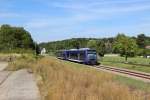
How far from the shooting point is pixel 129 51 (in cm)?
10544

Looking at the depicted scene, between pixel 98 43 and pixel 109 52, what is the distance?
28.2 meters

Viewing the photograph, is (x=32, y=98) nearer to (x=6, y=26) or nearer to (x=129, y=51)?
(x=129, y=51)

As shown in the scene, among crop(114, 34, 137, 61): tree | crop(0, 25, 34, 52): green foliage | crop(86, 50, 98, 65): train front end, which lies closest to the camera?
crop(86, 50, 98, 65): train front end

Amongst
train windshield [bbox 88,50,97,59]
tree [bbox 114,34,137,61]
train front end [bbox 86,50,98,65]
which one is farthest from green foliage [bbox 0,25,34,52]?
train front end [bbox 86,50,98,65]

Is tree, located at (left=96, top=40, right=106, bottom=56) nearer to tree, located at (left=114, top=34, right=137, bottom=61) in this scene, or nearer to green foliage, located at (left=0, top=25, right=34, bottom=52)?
tree, located at (left=114, top=34, right=137, bottom=61)

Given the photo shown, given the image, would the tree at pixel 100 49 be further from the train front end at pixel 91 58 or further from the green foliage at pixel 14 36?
the train front end at pixel 91 58

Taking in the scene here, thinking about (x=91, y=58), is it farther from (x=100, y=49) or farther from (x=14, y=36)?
(x=14, y=36)

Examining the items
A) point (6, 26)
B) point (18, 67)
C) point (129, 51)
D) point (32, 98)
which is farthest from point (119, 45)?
point (32, 98)

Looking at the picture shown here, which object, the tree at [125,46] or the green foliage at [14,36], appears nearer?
the tree at [125,46]

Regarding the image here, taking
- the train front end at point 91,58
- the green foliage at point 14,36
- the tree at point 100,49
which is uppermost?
the green foliage at point 14,36

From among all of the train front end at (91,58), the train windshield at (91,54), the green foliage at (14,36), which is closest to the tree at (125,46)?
the train windshield at (91,54)

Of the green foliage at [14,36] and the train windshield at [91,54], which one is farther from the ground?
the green foliage at [14,36]

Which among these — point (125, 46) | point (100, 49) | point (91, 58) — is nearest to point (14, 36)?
point (100, 49)

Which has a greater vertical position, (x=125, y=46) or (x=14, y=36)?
(x=14, y=36)
